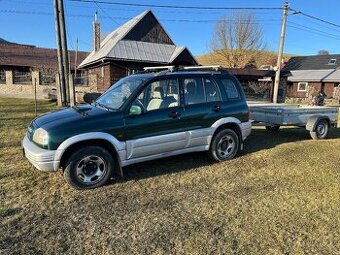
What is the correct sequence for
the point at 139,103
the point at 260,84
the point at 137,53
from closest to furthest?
1. the point at 139,103
2. the point at 137,53
3. the point at 260,84

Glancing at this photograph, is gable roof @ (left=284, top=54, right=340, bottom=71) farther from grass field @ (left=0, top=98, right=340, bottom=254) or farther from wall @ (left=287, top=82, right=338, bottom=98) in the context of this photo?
grass field @ (left=0, top=98, right=340, bottom=254)

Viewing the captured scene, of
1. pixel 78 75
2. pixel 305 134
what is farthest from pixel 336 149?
pixel 78 75

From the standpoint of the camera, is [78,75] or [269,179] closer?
[269,179]

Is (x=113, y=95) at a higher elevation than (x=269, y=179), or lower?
higher

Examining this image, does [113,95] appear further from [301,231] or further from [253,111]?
[253,111]

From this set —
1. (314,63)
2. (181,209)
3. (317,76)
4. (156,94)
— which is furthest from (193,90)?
(314,63)

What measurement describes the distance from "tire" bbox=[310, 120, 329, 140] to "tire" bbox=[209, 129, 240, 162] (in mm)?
3630

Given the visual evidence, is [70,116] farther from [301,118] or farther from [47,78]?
[47,78]

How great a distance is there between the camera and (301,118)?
9773 millimetres

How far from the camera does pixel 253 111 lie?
10.3m

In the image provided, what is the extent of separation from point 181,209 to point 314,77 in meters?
42.0

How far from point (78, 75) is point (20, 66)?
5.94 metres

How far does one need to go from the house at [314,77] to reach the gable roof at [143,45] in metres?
16.7

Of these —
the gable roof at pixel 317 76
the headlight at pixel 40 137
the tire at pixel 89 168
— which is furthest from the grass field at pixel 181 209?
the gable roof at pixel 317 76
